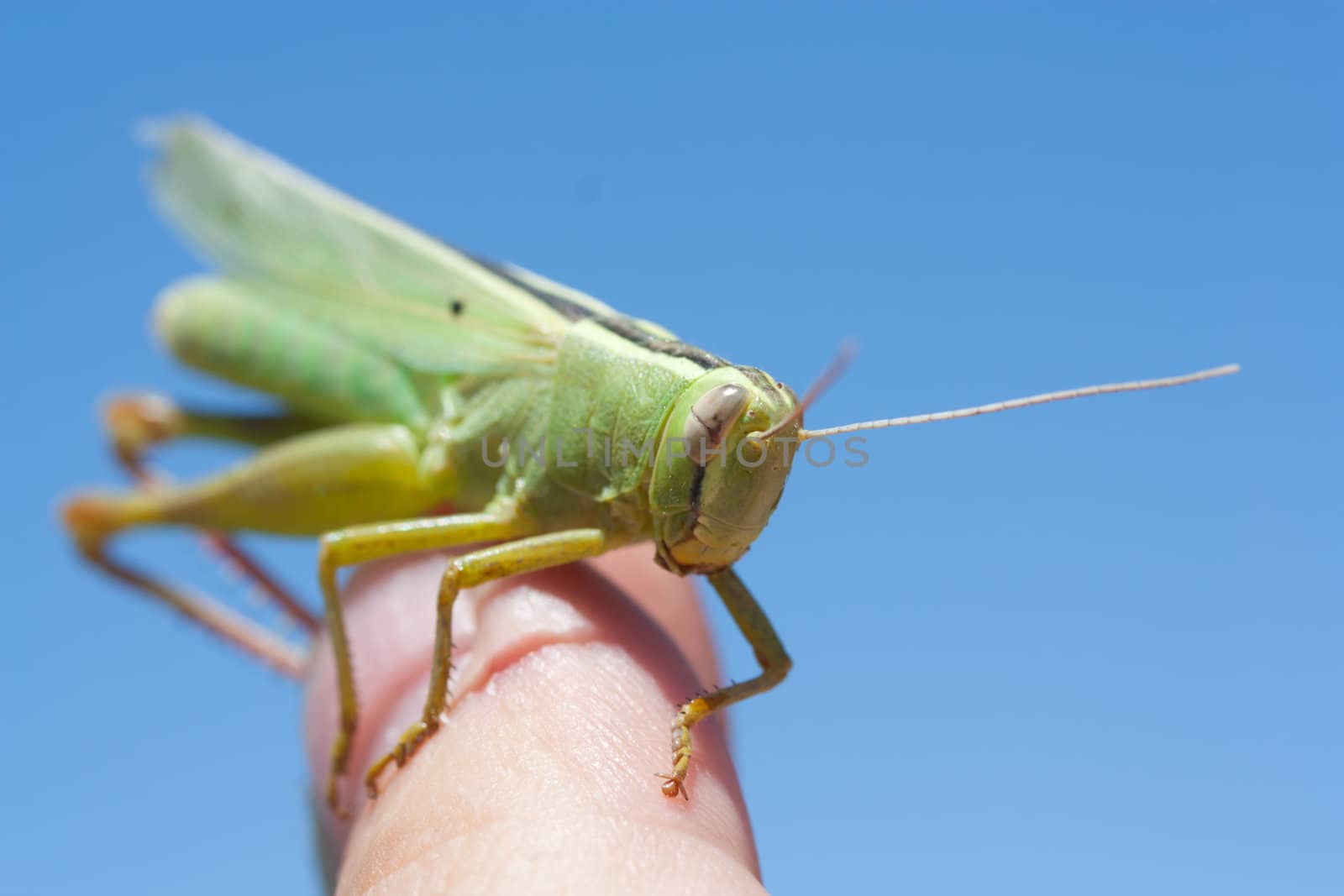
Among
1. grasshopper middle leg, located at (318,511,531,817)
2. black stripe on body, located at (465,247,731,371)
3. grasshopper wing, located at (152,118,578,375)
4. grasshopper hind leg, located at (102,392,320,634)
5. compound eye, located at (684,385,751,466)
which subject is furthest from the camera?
grasshopper hind leg, located at (102,392,320,634)

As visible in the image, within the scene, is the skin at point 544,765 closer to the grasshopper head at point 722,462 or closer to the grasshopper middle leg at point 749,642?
the grasshopper middle leg at point 749,642

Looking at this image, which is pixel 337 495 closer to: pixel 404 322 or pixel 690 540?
pixel 404 322

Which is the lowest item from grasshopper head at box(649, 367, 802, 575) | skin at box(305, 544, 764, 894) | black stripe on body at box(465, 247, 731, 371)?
skin at box(305, 544, 764, 894)

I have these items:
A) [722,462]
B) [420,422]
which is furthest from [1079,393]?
[420,422]

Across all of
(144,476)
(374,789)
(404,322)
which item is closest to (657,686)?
(374,789)

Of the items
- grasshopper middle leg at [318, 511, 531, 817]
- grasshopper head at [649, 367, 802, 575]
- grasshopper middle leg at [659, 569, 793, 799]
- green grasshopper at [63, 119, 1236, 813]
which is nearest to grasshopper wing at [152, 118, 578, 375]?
green grasshopper at [63, 119, 1236, 813]

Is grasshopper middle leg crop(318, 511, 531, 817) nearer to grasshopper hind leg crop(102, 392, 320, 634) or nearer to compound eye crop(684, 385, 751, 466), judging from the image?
compound eye crop(684, 385, 751, 466)

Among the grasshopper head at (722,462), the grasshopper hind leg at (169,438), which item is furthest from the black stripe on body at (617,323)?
the grasshopper hind leg at (169,438)
